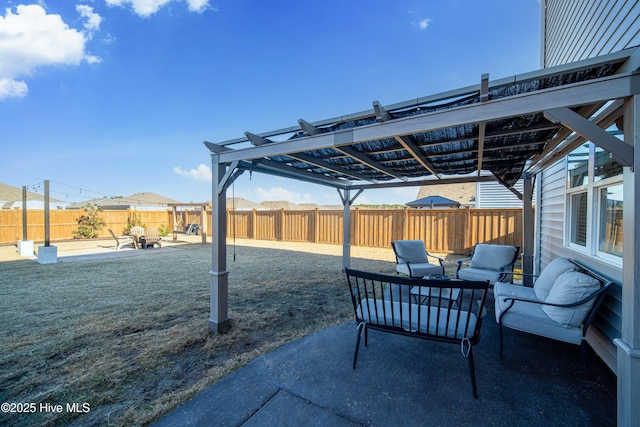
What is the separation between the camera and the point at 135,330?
10.5 ft

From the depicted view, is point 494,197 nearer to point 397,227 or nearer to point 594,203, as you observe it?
point 397,227

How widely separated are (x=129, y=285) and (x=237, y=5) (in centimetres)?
678

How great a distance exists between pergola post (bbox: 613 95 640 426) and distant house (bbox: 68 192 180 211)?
62.7 ft

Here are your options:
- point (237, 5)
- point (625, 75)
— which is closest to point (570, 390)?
point (625, 75)

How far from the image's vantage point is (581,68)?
1607mm

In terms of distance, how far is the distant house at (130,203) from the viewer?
18970 mm

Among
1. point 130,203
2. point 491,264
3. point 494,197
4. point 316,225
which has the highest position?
point 494,197

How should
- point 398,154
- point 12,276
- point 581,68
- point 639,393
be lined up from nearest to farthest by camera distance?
point 639,393 < point 581,68 < point 398,154 < point 12,276

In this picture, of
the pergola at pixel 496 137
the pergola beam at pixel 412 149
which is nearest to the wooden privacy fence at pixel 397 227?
the pergola at pixel 496 137

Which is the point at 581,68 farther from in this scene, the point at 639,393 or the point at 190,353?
the point at 190,353

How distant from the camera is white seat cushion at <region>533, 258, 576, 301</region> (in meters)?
2.99

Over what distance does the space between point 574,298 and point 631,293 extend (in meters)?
0.97

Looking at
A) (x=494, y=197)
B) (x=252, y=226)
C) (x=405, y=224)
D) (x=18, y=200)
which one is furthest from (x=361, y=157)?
(x=18, y=200)

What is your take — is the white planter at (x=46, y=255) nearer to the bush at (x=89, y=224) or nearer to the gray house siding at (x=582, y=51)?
the bush at (x=89, y=224)
